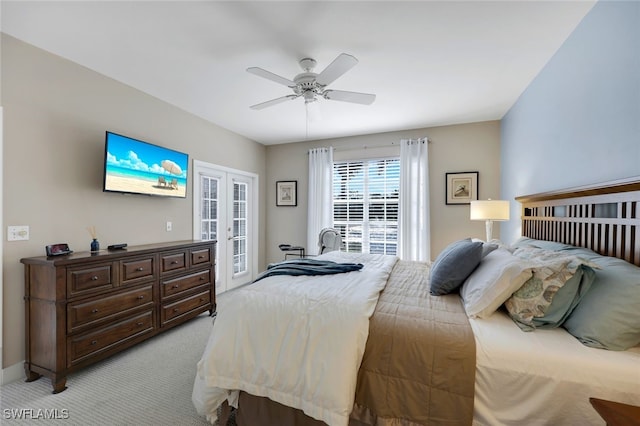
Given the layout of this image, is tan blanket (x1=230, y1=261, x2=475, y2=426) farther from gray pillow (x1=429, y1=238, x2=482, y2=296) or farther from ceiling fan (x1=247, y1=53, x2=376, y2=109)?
ceiling fan (x1=247, y1=53, x2=376, y2=109)

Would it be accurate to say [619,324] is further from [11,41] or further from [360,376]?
[11,41]

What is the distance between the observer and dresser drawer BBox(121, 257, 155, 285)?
243cm

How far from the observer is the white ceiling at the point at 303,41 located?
181 cm

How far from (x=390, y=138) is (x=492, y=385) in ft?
13.0

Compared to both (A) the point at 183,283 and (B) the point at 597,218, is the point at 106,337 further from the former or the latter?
(B) the point at 597,218

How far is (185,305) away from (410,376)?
2673mm

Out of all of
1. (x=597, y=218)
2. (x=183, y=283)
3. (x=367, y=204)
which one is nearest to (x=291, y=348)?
(x=597, y=218)

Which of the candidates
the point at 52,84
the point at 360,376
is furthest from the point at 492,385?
the point at 52,84

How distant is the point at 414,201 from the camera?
430 cm

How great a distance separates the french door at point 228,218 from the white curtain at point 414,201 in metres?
2.75

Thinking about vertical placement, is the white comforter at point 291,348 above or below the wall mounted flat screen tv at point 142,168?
below

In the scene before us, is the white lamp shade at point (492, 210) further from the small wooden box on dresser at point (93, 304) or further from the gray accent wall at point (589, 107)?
the small wooden box on dresser at point (93, 304)

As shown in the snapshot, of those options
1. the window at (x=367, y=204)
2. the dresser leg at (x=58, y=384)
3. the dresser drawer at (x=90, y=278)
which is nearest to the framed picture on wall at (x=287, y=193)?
the window at (x=367, y=204)

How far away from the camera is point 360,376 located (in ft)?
4.34
